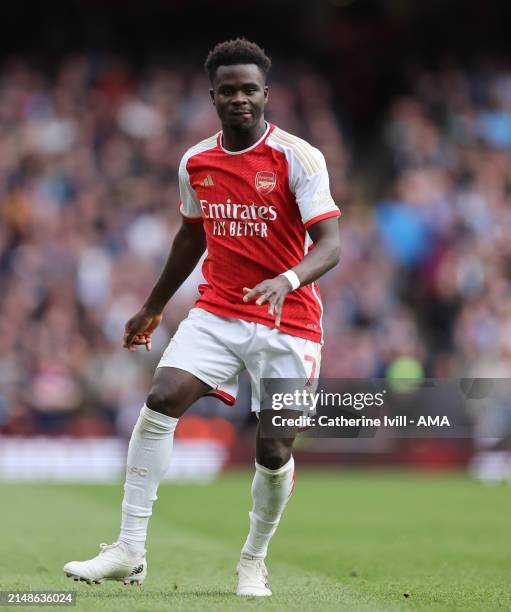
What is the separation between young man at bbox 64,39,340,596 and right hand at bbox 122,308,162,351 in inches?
16.4

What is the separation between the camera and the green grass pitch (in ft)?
19.9

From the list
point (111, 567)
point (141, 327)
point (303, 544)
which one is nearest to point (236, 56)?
point (141, 327)

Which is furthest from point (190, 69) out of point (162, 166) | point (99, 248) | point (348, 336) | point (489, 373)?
point (489, 373)

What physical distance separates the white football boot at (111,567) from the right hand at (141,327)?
1179 mm

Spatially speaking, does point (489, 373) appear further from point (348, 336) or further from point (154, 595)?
point (154, 595)

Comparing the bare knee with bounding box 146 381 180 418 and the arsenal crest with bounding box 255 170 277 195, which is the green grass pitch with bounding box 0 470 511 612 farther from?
the arsenal crest with bounding box 255 170 277 195

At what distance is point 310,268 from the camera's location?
5855mm

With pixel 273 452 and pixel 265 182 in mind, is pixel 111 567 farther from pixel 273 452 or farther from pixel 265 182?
pixel 265 182

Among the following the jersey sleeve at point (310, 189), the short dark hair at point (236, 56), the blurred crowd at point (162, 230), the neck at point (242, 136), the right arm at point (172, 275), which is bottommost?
the right arm at point (172, 275)

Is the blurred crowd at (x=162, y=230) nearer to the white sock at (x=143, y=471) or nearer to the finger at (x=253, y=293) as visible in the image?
the white sock at (x=143, y=471)

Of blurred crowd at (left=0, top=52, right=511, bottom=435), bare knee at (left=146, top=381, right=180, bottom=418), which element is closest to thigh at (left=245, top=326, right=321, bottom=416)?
bare knee at (left=146, top=381, right=180, bottom=418)

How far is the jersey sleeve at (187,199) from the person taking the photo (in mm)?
6438

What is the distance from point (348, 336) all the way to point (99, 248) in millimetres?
3657

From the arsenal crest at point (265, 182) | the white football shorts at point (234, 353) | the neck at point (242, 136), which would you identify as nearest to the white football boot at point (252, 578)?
the white football shorts at point (234, 353)
